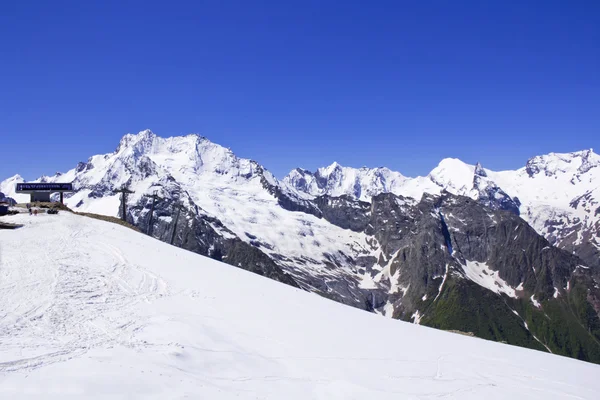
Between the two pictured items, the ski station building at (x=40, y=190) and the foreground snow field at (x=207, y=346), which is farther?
the ski station building at (x=40, y=190)

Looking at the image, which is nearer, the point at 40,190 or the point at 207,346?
the point at 207,346

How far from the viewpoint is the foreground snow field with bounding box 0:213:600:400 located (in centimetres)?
1789

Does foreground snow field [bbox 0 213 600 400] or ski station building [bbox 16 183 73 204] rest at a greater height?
ski station building [bbox 16 183 73 204]

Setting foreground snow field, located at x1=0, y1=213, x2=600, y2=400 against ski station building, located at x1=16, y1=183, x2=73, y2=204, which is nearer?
foreground snow field, located at x1=0, y1=213, x2=600, y2=400

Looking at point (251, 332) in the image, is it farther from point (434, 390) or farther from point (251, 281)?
point (251, 281)

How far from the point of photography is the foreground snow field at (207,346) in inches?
704

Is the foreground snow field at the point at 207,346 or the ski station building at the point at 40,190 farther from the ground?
the ski station building at the point at 40,190

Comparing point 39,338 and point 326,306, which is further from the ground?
point 326,306

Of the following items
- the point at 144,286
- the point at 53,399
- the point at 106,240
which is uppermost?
the point at 106,240

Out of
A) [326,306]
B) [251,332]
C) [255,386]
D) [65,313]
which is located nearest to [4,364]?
[65,313]

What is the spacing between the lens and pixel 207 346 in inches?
874

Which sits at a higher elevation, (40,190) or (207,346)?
(40,190)

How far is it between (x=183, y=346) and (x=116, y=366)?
376 centimetres

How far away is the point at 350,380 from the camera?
2155 centimetres
